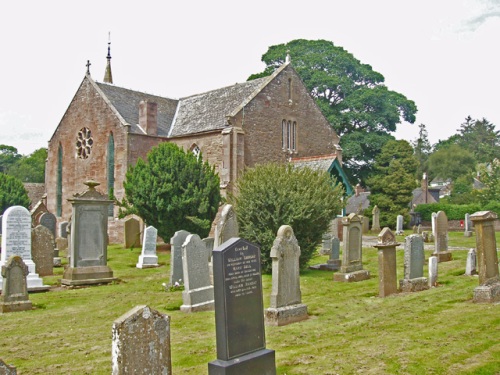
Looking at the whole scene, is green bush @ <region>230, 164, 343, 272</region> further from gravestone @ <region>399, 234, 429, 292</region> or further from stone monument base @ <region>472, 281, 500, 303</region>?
stone monument base @ <region>472, 281, 500, 303</region>

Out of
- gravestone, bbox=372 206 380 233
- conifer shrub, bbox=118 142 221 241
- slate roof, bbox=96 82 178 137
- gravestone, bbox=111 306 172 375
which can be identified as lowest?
gravestone, bbox=111 306 172 375

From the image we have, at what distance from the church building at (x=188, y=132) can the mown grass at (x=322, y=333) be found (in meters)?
16.8

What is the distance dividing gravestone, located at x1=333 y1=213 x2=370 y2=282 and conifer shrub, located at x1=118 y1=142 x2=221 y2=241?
979 cm

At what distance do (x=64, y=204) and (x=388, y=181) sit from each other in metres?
25.5

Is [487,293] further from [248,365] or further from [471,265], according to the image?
[248,365]

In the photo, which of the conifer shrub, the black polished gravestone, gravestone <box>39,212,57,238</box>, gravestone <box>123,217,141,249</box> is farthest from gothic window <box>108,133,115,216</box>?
the black polished gravestone

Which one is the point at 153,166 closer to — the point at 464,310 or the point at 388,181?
the point at 464,310

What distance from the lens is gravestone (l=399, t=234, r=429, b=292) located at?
13.2 meters

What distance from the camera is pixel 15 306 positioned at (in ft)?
41.0

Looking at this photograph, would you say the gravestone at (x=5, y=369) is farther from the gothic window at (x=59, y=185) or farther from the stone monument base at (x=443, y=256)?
the gothic window at (x=59, y=185)

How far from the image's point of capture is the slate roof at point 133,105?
33.3m

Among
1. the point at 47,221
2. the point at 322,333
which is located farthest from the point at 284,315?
the point at 47,221

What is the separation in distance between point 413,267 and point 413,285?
474 mm

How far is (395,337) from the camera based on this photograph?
8.79 m
